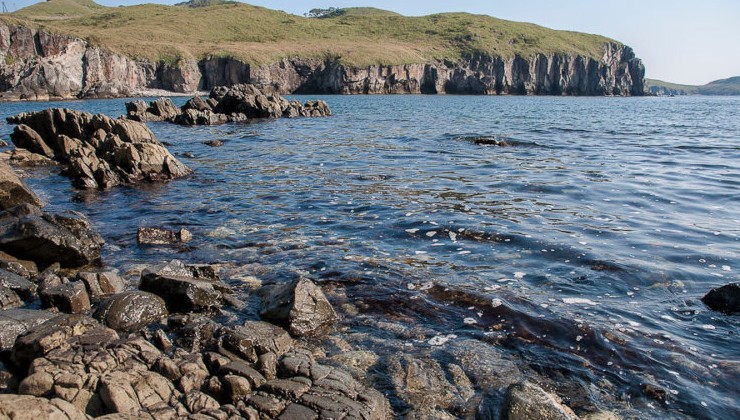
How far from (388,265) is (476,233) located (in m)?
3.80

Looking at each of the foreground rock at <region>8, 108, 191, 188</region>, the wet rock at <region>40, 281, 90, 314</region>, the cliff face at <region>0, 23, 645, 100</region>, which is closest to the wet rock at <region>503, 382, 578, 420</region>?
the wet rock at <region>40, 281, 90, 314</region>

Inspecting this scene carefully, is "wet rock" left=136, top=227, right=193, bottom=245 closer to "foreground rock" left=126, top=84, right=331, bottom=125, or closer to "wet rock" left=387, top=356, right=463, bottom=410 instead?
"wet rock" left=387, top=356, right=463, bottom=410

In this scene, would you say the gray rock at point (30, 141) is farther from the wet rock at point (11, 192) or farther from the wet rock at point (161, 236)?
the wet rock at point (161, 236)

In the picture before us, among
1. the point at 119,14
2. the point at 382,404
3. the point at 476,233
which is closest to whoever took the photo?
the point at 382,404

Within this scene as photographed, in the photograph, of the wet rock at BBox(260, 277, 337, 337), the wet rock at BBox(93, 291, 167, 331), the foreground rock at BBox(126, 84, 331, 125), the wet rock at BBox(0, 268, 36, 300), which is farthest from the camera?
the foreground rock at BBox(126, 84, 331, 125)

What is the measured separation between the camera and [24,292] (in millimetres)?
10055

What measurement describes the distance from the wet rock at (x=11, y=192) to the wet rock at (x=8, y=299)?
27.1 feet

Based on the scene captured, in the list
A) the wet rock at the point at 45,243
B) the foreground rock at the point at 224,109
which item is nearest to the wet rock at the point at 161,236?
the wet rock at the point at 45,243

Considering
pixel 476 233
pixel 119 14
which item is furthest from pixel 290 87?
pixel 476 233

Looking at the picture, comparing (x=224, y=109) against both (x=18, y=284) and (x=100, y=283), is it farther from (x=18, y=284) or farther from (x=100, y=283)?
(x=100, y=283)

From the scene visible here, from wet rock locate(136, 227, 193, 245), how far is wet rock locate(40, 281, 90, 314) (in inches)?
189

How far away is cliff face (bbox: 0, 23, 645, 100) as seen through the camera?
104375mm

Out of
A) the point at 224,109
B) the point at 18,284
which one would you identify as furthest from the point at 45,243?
the point at 224,109

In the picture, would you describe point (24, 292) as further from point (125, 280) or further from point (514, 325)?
point (514, 325)
